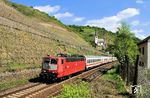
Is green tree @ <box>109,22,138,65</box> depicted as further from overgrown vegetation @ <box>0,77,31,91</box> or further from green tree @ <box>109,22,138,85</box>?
overgrown vegetation @ <box>0,77,31,91</box>

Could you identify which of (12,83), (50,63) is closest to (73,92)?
(12,83)

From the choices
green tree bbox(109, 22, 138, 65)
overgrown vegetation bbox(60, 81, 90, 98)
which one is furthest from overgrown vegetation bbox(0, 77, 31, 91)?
green tree bbox(109, 22, 138, 65)

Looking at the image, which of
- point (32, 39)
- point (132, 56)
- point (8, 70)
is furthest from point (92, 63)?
point (8, 70)

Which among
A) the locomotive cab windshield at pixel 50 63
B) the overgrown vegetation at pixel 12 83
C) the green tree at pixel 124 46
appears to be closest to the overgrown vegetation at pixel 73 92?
the overgrown vegetation at pixel 12 83

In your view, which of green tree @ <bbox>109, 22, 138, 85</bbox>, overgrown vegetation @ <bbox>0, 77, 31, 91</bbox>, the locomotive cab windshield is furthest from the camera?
green tree @ <bbox>109, 22, 138, 85</bbox>

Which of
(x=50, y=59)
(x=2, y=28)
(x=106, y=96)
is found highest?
(x=2, y=28)

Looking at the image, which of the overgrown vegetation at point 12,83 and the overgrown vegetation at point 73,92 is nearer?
the overgrown vegetation at point 73,92

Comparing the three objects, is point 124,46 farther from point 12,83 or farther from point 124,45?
point 12,83

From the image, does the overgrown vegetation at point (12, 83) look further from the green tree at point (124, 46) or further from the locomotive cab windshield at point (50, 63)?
the green tree at point (124, 46)

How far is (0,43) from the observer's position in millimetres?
37750

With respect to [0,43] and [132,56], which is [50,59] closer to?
[0,43]

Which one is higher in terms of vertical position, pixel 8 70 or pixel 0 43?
pixel 0 43

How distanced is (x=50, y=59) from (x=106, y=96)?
933cm

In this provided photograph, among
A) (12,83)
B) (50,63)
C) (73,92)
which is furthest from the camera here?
(50,63)
